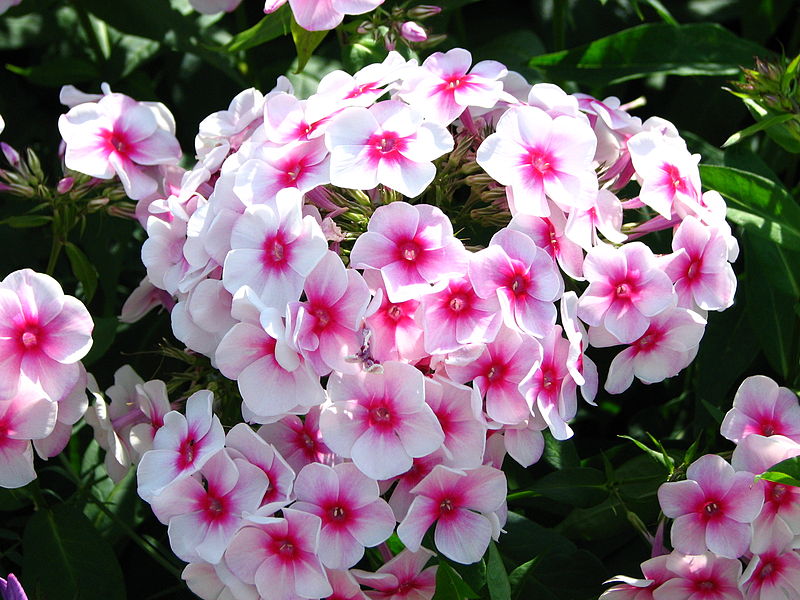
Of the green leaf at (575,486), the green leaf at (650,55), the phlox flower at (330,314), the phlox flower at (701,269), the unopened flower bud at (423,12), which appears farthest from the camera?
the green leaf at (650,55)

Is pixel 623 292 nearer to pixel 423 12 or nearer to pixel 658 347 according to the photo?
pixel 658 347

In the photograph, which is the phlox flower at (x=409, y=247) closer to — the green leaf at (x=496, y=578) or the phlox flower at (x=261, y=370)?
the phlox flower at (x=261, y=370)

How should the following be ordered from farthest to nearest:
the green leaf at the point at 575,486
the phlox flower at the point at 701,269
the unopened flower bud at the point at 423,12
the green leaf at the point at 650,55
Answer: the green leaf at the point at 650,55
the unopened flower bud at the point at 423,12
the green leaf at the point at 575,486
the phlox flower at the point at 701,269

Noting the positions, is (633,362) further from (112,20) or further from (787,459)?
(112,20)

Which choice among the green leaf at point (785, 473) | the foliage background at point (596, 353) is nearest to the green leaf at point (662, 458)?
the foliage background at point (596, 353)

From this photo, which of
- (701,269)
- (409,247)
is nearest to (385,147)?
(409,247)

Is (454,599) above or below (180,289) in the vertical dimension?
below

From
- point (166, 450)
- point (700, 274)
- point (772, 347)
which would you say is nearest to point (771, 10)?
point (772, 347)
